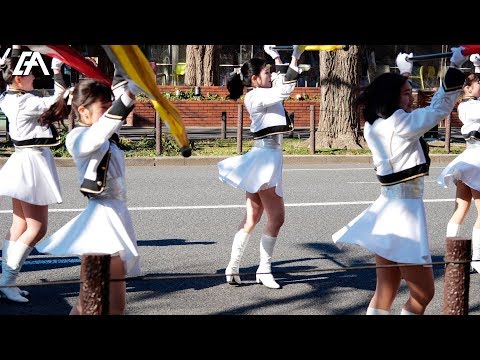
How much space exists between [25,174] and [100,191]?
6.04 feet

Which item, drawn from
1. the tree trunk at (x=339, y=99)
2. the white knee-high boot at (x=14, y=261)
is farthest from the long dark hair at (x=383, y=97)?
the tree trunk at (x=339, y=99)

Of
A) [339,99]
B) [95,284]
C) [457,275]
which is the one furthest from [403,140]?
[339,99]

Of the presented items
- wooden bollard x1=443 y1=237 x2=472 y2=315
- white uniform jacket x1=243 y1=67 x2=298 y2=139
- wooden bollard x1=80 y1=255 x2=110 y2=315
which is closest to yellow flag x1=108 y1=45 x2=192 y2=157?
wooden bollard x1=80 y1=255 x2=110 y2=315

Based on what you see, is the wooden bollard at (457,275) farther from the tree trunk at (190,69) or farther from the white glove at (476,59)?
the tree trunk at (190,69)

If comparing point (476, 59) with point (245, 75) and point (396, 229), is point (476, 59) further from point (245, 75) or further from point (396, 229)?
point (396, 229)

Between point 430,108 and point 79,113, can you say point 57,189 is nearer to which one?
point 79,113

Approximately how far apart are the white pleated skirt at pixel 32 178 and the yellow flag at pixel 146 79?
2.42 metres

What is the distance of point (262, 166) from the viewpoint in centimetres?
669

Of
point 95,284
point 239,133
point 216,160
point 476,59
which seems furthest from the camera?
point 239,133

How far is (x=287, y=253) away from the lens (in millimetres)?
8000

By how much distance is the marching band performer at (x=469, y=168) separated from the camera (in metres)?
7.05
